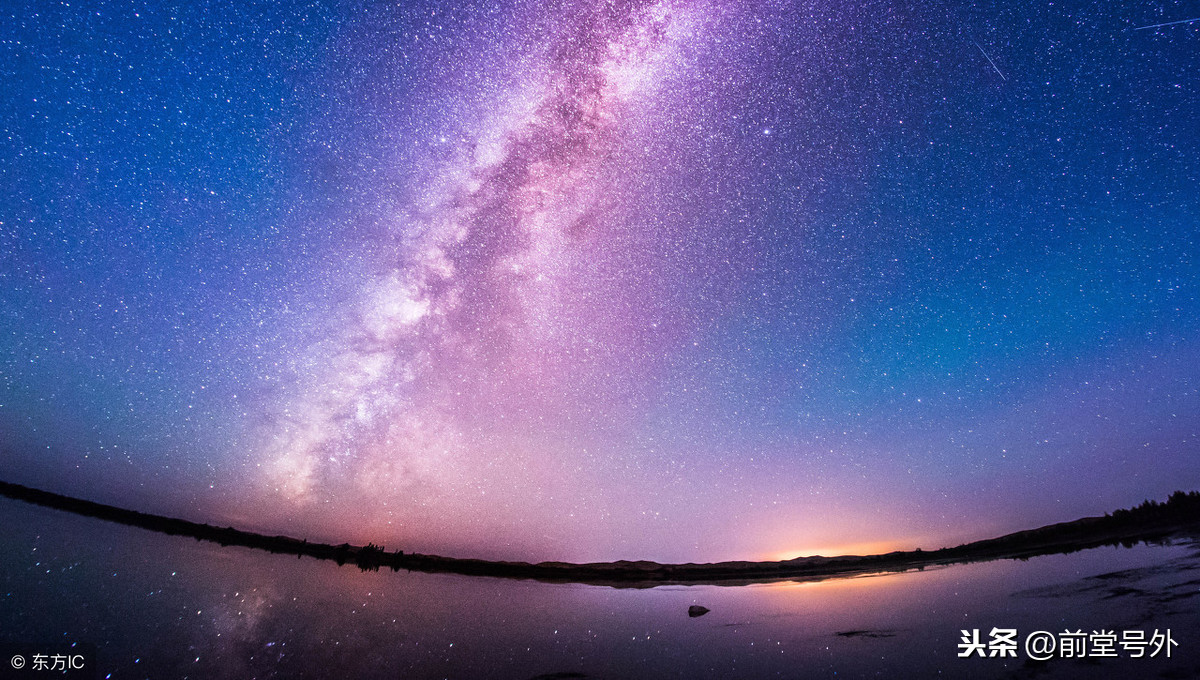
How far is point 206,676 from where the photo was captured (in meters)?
5.69

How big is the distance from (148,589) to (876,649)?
17.1 metres

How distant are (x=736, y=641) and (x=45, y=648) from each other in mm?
11292

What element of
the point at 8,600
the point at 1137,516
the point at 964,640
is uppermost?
A: the point at 8,600

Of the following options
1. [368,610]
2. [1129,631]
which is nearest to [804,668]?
[1129,631]

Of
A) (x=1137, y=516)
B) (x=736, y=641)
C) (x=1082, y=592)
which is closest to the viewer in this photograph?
(x=736, y=641)

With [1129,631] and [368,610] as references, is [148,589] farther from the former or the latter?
[1129,631]

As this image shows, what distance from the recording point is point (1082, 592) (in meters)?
9.48

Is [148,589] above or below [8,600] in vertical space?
below

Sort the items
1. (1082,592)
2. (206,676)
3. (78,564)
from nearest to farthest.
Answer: (206,676)
(1082,592)
(78,564)

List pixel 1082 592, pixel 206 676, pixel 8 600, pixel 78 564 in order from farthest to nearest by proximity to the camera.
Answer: pixel 78 564
pixel 1082 592
pixel 8 600
pixel 206 676

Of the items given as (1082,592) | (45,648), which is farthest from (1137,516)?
(45,648)

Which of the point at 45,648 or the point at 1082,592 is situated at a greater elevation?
the point at 45,648

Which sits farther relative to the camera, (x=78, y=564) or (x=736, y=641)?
(x=78, y=564)

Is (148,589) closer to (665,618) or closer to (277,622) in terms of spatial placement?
(277,622)
